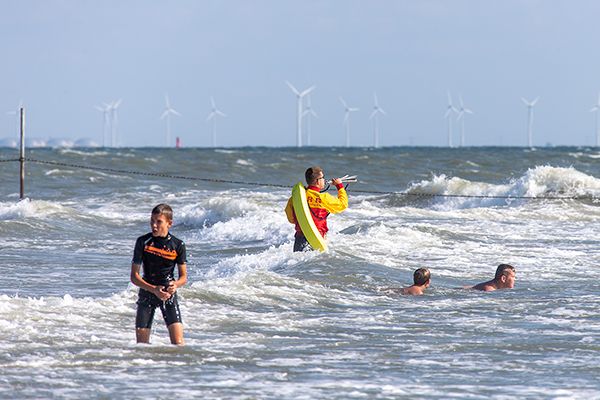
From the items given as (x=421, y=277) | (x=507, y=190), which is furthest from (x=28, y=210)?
(x=421, y=277)

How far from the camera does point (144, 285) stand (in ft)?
27.9

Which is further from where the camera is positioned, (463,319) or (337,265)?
(337,265)

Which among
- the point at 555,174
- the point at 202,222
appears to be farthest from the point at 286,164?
the point at 202,222

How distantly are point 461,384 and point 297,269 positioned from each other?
6.89 m

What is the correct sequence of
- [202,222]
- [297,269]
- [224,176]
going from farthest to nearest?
[224,176] → [202,222] → [297,269]

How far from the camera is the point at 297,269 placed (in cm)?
1470

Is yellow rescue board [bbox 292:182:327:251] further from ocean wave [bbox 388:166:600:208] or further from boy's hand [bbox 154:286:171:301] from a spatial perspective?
ocean wave [bbox 388:166:600:208]

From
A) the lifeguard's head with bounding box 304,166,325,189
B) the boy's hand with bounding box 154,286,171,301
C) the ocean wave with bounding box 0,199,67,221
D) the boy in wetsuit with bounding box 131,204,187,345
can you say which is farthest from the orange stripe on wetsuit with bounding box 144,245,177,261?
the ocean wave with bounding box 0,199,67,221

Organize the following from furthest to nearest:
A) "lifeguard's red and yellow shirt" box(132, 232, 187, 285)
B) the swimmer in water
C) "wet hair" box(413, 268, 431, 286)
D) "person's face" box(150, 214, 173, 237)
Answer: the swimmer in water < "wet hair" box(413, 268, 431, 286) < "lifeguard's red and yellow shirt" box(132, 232, 187, 285) < "person's face" box(150, 214, 173, 237)

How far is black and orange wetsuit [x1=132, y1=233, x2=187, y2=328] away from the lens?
8.51 metres

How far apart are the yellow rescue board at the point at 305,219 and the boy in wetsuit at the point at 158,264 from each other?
4934 mm

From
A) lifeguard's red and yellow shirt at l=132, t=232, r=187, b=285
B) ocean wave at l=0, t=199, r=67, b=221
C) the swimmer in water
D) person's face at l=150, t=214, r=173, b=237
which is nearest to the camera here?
person's face at l=150, t=214, r=173, b=237

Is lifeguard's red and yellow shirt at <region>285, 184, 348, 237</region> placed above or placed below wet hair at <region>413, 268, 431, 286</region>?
above

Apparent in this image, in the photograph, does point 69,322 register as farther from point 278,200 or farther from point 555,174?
point 555,174
